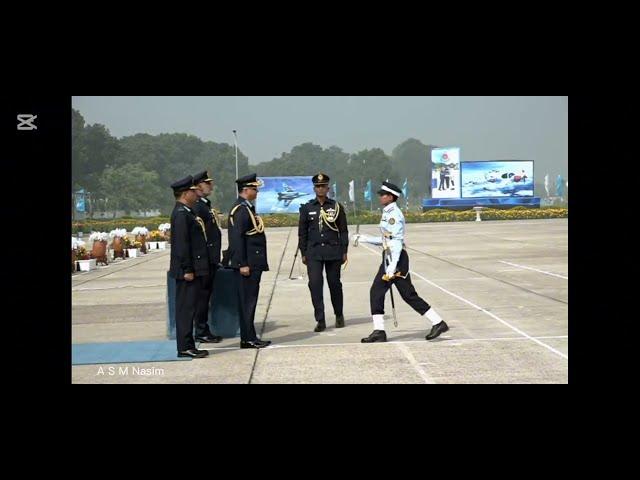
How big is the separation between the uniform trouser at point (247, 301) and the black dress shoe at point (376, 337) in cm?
126

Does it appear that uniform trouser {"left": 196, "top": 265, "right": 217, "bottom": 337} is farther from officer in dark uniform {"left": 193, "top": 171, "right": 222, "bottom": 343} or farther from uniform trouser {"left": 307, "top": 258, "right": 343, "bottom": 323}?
uniform trouser {"left": 307, "top": 258, "right": 343, "bottom": 323}

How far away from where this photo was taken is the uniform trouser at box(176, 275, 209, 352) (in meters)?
7.66

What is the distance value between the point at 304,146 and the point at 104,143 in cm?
4676

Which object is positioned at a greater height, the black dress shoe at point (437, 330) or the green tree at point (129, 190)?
A: the green tree at point (129, 190)

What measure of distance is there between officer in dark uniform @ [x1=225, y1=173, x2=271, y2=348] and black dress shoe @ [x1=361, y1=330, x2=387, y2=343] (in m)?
1.13

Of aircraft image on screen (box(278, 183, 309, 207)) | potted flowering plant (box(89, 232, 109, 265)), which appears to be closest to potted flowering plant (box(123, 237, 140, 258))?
potted flowering plant (box(89, 232, 109, 265))

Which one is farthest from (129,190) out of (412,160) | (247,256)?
(412,160)

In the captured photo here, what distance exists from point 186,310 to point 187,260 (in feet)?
1.74

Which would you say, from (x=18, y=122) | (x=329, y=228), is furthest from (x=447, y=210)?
(x=18, y=122)

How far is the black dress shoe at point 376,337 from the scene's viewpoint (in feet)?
26.9

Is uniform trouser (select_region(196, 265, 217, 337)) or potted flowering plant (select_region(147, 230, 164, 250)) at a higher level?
potted flowering plant (select_region(147, 230, 164, 250))

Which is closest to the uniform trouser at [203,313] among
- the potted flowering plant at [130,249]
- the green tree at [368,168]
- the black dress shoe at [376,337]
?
the black dress shoe at [376,337]

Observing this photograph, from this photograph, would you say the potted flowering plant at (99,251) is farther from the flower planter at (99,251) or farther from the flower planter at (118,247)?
the flower planter at (118,247)

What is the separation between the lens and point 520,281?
1407cm
